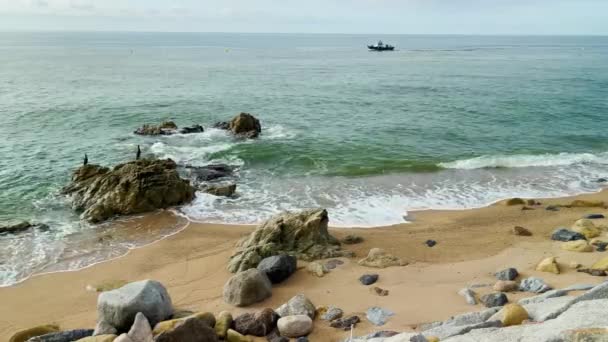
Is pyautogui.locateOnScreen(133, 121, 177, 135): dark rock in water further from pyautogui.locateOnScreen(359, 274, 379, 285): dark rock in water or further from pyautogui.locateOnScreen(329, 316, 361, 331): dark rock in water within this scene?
pyautogui.locateOnScreen(329, 316, 361, 331): dark rock in water

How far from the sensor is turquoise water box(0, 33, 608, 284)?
66.4 ft

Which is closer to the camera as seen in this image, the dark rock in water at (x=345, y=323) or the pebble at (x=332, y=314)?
the dark rock in water at (x=345, y=323)

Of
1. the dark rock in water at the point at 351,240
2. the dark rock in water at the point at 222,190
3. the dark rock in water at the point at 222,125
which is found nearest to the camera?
the dark rock in water at the point at 351,240

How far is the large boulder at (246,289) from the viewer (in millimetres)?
12023

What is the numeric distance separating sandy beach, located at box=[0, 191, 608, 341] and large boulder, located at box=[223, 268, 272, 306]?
19cm

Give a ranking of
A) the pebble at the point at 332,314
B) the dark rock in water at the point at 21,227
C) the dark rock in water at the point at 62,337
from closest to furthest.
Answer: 1. the dark rock in water at the point at 62,337
2. the pebble at the point at 332,314
3. the dark rock in water at the point at 21,227

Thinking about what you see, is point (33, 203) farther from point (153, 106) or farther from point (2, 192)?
point (153, 106)

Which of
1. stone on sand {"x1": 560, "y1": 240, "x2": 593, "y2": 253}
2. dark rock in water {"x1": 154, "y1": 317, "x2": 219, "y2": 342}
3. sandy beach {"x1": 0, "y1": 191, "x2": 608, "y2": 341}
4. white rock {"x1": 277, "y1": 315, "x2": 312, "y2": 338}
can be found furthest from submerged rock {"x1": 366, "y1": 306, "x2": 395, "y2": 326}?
stone on sand {"x1": 560, "y1": 240, "x2": 593, "y2": 253}

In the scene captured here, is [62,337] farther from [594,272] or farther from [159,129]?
[159,129]

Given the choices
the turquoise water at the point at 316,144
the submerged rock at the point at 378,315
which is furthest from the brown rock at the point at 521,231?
the submerged rock at the point at 378,315

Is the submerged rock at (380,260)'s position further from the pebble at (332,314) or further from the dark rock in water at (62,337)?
the dark rock in water at (62,337)

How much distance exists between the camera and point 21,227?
18047mm

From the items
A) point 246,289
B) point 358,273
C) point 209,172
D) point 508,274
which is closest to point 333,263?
point 358,273

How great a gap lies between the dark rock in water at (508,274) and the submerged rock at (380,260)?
2.62m
